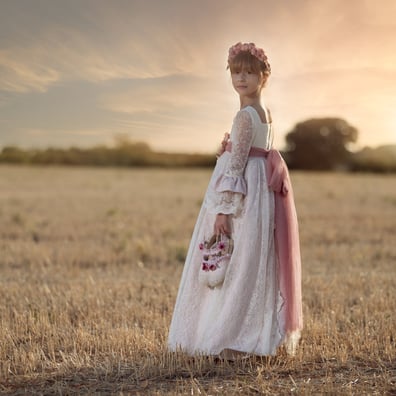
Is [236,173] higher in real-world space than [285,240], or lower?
higher

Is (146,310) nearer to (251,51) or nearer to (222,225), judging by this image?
(222,225)

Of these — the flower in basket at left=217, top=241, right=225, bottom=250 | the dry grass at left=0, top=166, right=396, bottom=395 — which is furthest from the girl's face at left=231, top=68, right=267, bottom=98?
the dry grass at left=0, top=166, right=396, bottom=395

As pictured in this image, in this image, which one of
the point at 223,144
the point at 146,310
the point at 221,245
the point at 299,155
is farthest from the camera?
the point at 299,155

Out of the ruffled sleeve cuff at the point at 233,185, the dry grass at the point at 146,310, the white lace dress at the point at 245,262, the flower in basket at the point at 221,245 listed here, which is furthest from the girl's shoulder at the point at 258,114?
the dry grass at the point at 146,310

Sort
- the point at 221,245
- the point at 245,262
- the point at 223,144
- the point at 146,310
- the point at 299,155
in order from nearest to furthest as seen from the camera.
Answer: the point at 245,262
the point at 221,245
the point at 223,144
the point at 146,310
the point at 299,155

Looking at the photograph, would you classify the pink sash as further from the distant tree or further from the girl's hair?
the distant tree

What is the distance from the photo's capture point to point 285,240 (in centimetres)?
570

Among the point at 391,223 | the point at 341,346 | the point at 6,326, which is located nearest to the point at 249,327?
the point at 341,346

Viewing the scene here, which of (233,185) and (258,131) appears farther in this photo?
(258,131)

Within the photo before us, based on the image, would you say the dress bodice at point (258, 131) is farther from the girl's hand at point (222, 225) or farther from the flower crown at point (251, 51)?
the girl's hand at point (222, 225)

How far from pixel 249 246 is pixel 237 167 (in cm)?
63

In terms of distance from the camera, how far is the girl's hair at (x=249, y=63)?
5730 millimetres

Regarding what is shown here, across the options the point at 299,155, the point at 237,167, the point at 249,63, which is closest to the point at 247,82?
the point at 249,63

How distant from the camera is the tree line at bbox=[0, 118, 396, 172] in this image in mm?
49969
